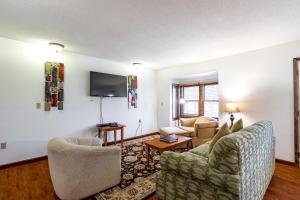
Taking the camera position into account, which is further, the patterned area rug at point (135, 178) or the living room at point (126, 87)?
the patterned area rug at point (135, 178)

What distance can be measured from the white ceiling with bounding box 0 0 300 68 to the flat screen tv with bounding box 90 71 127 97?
79 cm

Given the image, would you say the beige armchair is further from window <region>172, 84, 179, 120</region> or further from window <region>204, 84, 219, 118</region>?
window <region>172, 84, 179, 120</region>

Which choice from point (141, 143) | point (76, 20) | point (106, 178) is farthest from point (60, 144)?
point (141, 143)

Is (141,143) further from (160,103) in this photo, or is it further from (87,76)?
(87,76)

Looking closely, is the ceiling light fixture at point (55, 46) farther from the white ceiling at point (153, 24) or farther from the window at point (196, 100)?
the window at point (196, 100)

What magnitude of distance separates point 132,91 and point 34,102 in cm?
258

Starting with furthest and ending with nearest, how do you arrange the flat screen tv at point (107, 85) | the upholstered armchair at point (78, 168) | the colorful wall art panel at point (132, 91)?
the colorful wall art panel at point (132, 91) < the flat screen tv at point (107, 85) < the upholstered armchair at point (78, 168)

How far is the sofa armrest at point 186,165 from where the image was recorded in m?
A: 1.55

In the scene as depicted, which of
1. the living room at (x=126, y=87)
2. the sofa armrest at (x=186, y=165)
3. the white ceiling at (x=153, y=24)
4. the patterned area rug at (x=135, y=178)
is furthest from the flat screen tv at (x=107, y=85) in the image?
the sofa armrest at (x=186, y=165)

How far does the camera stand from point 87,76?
13.1ft

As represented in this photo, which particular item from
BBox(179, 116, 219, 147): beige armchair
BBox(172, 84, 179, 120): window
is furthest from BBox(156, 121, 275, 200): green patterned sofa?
BBox(172, 84, 179, 120): window

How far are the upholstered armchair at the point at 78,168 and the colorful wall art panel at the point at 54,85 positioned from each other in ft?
5.75

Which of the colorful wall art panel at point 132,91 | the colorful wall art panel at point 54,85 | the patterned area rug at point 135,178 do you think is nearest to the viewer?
the patterned area rug at point 135,178

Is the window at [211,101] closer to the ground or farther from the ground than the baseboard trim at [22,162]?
farther from the ground
